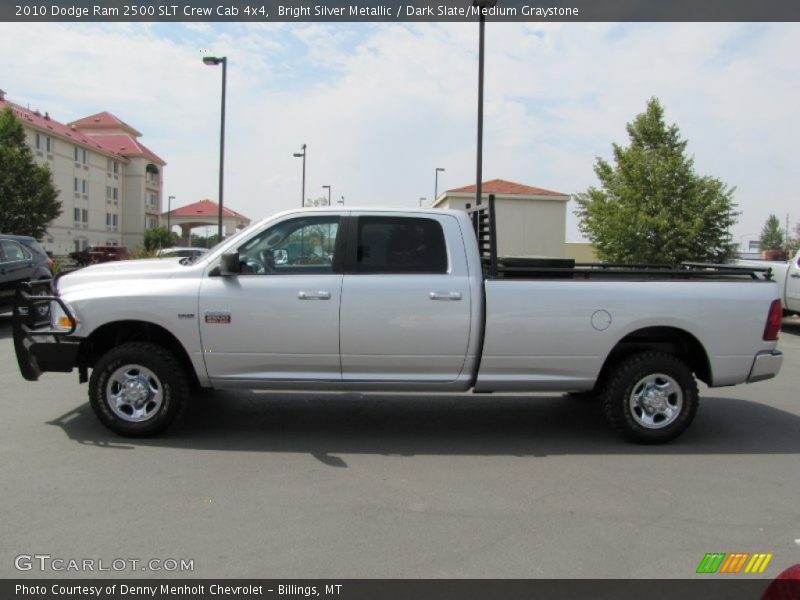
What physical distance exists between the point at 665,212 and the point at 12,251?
66.4ft

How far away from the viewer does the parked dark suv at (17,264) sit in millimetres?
12156

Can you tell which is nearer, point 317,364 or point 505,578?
point 505,578

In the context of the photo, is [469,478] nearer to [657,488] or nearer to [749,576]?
[657,488]

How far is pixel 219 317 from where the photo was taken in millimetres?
5516

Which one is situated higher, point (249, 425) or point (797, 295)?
point (797, 295)

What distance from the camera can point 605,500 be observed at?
4.55 m

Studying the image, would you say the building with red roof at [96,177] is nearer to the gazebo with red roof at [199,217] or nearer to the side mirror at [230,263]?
the gazebo with red roof at [199,217]

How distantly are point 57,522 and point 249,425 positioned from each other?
2349mm

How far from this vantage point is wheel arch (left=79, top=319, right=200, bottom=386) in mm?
5758

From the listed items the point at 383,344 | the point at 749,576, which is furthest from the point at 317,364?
the point at 749,576

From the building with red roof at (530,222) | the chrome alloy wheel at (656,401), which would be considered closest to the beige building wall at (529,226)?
the building with red roof at (530,222)

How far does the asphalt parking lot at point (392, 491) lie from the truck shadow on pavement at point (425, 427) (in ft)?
0.09

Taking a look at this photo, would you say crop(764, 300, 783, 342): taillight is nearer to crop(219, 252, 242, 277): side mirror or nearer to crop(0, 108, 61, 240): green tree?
crop(219, 252, 242, 277): side mirror

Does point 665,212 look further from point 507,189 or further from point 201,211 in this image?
point 201,211
